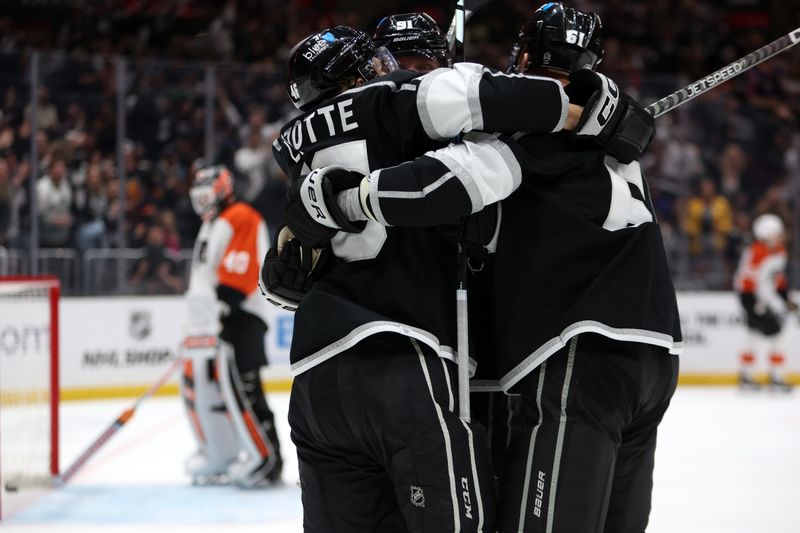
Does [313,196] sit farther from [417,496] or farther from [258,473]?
[258,473]

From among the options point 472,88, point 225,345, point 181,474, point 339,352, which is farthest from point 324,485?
point 181,474

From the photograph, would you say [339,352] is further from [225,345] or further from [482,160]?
[225,345]

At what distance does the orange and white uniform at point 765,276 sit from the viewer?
8.60m

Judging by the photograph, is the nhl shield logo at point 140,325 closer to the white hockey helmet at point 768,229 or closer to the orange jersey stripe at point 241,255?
the orange jersey stripe at point 241,255

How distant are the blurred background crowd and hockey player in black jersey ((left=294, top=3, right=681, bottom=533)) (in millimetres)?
5016

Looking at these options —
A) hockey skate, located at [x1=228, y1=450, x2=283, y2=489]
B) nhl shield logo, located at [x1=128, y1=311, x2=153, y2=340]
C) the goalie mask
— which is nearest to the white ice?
hockey skate, located at [x1=228, y1=450, x2=283, y2=489]

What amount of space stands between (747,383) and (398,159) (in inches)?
300

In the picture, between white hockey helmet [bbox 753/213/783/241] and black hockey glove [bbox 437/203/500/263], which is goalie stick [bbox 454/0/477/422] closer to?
black hockey glove [bbox 437/203/500/263]

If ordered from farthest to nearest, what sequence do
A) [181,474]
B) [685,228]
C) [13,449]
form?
[685,228] → [181,474] → [13,449]

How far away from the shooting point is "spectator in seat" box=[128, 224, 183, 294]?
8000 millimetres

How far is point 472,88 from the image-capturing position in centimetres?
177

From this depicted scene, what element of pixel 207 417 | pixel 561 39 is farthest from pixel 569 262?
pixel 207 417

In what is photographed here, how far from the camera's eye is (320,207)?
183cm

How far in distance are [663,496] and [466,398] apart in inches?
134
